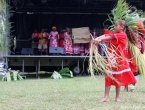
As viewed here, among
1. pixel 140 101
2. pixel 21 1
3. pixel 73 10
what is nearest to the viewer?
pixel 140 101

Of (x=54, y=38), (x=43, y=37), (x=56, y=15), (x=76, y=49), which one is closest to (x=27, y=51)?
(x=43, y=37)

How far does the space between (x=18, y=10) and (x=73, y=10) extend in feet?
7.07

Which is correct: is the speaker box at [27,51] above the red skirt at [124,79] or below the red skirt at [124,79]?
above

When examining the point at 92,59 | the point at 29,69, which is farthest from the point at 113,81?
the point at 29,69

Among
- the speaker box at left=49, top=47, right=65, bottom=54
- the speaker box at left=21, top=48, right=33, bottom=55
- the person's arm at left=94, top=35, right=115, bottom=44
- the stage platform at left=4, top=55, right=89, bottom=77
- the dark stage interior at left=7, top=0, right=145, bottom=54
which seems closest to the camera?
the person's arm at left=94, top=35, right=115, bottom=44

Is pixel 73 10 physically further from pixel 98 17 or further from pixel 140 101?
pixel 140 101

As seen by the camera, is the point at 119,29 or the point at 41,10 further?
the point at 41,10

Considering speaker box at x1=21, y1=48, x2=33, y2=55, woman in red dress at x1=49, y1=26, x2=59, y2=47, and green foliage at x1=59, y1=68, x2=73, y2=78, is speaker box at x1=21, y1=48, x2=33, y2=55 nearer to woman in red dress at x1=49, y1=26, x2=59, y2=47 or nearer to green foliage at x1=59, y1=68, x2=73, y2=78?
woman in red dress at x1=49, y1=26, x2=59, y2=47

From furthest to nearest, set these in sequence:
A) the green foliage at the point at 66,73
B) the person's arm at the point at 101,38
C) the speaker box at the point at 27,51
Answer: the speaker box at the point at 27,51, the green foliage at the point at 66,73, the person's arm at the point at 101,38

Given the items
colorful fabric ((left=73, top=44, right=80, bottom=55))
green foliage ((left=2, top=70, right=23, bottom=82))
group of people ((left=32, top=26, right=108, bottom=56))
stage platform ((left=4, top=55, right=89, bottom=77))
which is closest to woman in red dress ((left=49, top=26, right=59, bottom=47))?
→ group of people ((left=32, top=26, right=108, bottom=56))

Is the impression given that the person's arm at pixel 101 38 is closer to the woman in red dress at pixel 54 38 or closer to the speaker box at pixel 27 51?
the woman in red dress at pixel 54 38

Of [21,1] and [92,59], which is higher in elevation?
[21,1]

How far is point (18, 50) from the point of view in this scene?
12898mm

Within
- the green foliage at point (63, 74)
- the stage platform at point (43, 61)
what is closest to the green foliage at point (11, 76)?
the stage platform at point (43, 61)
